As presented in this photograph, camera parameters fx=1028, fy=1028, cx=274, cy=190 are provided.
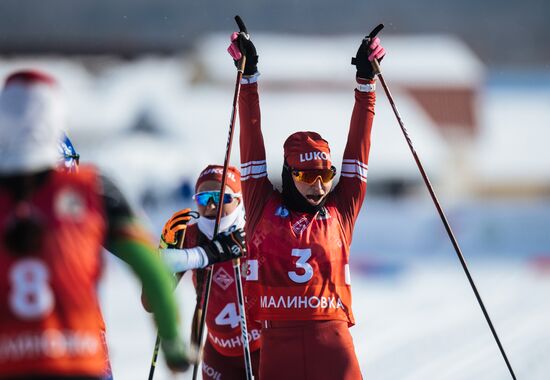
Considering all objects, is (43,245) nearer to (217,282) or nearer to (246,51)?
(246,51)

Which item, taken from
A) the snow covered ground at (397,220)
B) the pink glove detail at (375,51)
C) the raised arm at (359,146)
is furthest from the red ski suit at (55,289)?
the snow covered ground at (397,220)

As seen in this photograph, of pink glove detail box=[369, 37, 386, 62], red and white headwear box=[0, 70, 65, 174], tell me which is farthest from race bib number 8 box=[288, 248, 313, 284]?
red and white headwear box=[0, 70, 65, 174]

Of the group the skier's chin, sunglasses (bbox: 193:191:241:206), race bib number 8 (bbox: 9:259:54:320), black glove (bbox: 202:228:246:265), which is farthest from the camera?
sunglasses (bbox: 193:191:241:206)

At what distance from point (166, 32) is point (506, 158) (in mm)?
27931

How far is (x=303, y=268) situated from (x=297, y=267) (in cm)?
3

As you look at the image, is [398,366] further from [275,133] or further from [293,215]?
[275,133]

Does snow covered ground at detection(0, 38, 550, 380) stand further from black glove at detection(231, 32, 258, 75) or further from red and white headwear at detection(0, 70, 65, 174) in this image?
red and white headwear at detection(0, 70, 65, 174)

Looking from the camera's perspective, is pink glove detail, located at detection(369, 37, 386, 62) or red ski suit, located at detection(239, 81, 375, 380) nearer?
red ski suit, located at detection(239, 81, 375, 380)

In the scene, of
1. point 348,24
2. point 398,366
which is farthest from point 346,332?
point 348,24

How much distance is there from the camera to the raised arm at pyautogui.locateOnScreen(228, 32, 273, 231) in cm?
452

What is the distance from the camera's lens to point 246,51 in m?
4.76

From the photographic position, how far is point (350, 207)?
14.8 ft

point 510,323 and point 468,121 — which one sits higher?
point 468,121

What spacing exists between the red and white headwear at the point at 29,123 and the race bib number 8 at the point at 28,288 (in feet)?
0.84
